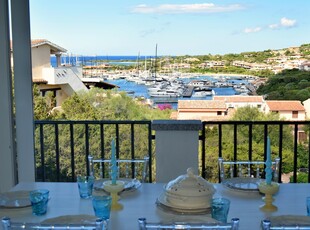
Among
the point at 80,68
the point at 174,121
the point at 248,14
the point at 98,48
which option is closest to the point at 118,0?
the point at 98,48

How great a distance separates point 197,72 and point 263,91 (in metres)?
0.72

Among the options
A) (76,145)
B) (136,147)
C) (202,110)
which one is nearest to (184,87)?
(202,110)

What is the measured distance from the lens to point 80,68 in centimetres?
441

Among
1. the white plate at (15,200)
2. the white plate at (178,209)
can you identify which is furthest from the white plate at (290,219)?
the white plate at (15,200)

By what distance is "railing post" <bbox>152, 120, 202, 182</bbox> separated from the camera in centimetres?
335

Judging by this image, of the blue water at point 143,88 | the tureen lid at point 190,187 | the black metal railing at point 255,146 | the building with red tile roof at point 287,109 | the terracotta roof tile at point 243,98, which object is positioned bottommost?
the black metal railing at point 255,146

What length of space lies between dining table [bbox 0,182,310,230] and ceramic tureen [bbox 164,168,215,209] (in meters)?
0.05

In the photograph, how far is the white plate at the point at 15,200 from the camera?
1875 mm

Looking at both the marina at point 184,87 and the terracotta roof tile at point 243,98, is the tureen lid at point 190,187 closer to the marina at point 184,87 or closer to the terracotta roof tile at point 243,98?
the marina at point 184,87

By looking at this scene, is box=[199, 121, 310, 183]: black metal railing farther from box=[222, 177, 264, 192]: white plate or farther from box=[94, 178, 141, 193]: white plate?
box=[94, 178, 141, 193]: white plate

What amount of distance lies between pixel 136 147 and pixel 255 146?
3.73 feet

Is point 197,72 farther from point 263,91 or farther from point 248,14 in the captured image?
point 248,14

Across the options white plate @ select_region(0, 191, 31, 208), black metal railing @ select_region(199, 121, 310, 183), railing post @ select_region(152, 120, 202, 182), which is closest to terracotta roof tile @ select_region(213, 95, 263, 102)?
black metal railing @ select_region(199, 121, 310, 183)

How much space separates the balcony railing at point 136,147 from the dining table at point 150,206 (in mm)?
1425
